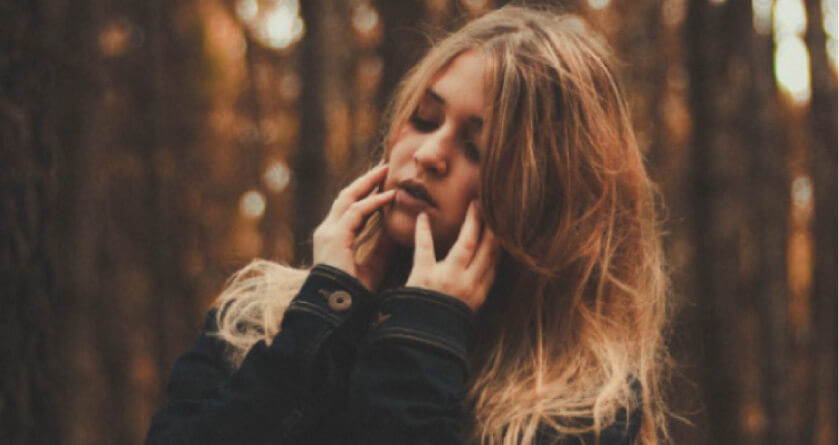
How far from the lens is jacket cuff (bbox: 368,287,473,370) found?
977 mm

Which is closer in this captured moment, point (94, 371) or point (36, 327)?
point (36, 327)

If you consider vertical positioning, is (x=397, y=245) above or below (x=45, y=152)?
below

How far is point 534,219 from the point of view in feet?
3.84

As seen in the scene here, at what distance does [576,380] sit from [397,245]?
372 mm

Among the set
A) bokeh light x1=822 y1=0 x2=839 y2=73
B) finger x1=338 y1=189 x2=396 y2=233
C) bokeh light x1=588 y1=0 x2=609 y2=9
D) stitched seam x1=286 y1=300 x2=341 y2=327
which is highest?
bokeh light x1=588 y1=0 x2=609 y2=9

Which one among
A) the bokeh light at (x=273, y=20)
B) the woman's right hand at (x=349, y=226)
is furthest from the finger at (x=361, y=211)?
the bokeh light at (x=273, y=20)

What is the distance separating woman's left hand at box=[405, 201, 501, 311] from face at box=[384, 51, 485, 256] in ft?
0.08

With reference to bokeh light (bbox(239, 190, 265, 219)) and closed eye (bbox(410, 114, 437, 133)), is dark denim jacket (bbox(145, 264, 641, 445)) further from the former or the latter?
bokeh light (bbox(239, 190, 265, 219))

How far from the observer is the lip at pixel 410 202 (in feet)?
3.62

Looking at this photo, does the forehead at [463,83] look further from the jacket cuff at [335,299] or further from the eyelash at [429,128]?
the jacket cuff at [335,299]

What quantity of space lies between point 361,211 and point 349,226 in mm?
32

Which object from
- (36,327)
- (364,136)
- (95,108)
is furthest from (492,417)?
(95,108)

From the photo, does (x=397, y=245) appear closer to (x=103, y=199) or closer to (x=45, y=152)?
(x=45, y=152)

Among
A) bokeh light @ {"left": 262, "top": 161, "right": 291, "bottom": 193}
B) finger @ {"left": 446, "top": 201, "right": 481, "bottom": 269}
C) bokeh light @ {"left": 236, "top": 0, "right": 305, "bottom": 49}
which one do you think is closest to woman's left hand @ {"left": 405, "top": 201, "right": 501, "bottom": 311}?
finger @ {"left": 446, "top": 201, "right": 481, "bottom": 269}
